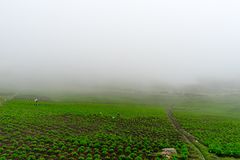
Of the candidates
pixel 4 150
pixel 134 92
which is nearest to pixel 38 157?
pixel 4 150

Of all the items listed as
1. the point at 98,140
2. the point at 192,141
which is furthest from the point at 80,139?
the point at 192,141

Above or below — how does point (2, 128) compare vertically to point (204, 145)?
above

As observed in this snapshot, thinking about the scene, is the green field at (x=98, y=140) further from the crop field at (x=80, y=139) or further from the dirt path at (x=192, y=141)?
the dirt path at (x=192, y=141)

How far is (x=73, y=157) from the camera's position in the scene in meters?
34.5

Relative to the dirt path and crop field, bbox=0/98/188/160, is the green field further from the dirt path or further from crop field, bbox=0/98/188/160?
the dirt path

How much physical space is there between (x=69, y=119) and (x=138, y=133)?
A: 20292mm

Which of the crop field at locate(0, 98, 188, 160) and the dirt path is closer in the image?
the crop field at locate(0, 98, 188, 160)

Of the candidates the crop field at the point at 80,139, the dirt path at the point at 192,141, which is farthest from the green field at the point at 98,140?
the dirt path at the point at 192,141

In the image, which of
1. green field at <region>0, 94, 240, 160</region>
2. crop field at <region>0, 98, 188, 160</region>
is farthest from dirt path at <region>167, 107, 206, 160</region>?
crop field at <region>0, 98, 188, 160</region>

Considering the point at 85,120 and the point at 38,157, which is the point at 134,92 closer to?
the point at 85,120

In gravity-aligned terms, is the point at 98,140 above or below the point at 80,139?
below

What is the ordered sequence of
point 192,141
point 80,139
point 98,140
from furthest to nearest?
1. point 192,141
2. point 98,140
3. point 80,139

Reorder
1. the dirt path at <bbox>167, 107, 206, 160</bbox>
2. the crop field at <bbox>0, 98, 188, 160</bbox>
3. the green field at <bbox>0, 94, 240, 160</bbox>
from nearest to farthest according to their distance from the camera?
1. the crop field at <bbox>0, 98, 188, 160</bbox>
2. the green field at <bbox>0, 94, 240, 160</bbox>
3. the dirt path at <bbox>167, 107, 206, 160</bbox>

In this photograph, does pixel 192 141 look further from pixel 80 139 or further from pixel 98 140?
pixel 80 139
